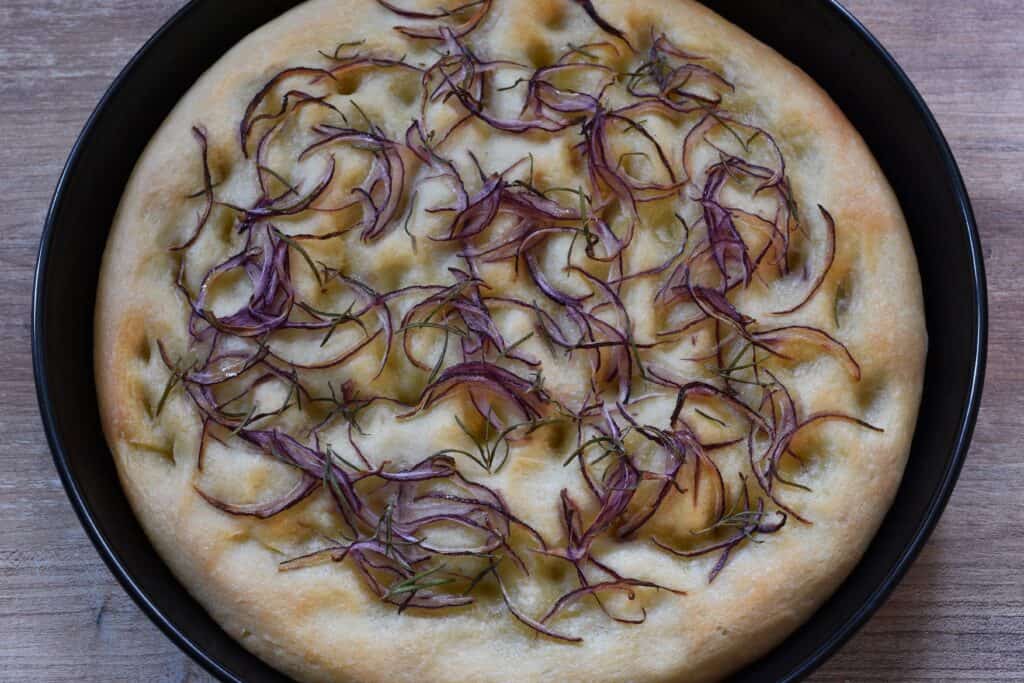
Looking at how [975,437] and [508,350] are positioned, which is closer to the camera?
[508,350]

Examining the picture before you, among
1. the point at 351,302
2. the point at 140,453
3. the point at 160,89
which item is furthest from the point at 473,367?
the point at 160,89

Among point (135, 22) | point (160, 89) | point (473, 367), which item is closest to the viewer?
point (473, 367)

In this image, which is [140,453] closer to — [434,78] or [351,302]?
[351,302]

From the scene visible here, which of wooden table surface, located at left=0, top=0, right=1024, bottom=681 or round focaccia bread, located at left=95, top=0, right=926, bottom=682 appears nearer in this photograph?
round focaccia bread, located at left=95, top=0, right=926, bottom=682

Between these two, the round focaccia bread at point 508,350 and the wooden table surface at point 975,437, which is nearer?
the round focaccia bread at point 508,350

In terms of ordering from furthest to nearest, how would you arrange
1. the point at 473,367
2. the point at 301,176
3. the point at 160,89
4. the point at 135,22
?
the point at 135,22
the point at 160,89
the point at 301,176
the point at 473,367
